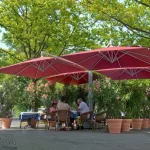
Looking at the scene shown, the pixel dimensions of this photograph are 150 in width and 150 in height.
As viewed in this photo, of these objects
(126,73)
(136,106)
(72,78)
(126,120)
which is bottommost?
(126,120)

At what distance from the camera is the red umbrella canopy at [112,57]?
11352mm

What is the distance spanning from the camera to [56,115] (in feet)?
41.4

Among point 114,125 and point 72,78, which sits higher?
point 72,78

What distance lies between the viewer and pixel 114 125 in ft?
38.3

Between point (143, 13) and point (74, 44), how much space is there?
5520 mm

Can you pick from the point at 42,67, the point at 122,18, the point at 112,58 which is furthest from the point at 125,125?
the point at 42,67

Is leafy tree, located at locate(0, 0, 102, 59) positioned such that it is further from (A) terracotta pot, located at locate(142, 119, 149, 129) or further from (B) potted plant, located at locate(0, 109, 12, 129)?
(A) terracotta pot, located at locate(142, 119, 149, 129)

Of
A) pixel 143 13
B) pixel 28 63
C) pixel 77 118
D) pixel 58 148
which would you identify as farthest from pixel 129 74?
pixel 58 148

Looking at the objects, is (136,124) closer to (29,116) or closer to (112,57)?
(112,57)

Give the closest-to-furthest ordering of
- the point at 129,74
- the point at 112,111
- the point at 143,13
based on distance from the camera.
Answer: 1. the point at 112,111
2. the point at 143,13
3. the point at 129,74

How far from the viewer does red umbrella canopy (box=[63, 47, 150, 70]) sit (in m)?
11.4

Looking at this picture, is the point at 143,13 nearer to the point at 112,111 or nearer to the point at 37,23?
the point at 112,111

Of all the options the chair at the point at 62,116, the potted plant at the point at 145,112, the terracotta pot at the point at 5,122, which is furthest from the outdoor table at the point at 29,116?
the potted plant at the point at 145,112

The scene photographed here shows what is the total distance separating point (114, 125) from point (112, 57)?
249cm
